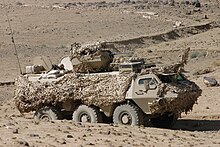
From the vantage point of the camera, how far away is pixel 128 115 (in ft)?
56.2

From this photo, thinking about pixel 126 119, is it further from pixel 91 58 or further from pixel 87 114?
pixel 91 58

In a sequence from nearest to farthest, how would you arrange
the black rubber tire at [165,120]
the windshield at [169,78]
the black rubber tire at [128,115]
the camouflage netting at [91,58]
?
the black rubber tire at [128,115], the windshield at [169,78], the black rubber tire at [165,120], the camouflage netting at [91,58]

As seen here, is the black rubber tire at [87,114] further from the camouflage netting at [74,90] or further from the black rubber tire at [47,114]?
→ the black rubber tire at [47,114]

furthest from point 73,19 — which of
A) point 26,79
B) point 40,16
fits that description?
point 26,79

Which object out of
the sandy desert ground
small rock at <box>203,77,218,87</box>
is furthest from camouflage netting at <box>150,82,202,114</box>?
small rock at <box>203,77,218,87</box>

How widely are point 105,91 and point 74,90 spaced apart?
3.07ft

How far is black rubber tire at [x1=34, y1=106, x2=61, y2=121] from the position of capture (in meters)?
18.2

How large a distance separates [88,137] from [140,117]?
141 inches

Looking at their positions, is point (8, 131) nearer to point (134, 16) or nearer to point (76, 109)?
point (76, 109)

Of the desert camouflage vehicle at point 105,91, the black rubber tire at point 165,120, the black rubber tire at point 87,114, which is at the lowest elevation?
the black rubber tire at point 165,120

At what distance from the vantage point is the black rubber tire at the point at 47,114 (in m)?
18.2

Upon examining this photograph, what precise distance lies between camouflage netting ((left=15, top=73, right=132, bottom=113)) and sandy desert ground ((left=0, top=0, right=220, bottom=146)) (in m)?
0.74

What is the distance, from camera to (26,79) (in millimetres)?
18672

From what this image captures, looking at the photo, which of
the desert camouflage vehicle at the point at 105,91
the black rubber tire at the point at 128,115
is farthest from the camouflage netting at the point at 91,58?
the black rubber tire at the point at 128,115
